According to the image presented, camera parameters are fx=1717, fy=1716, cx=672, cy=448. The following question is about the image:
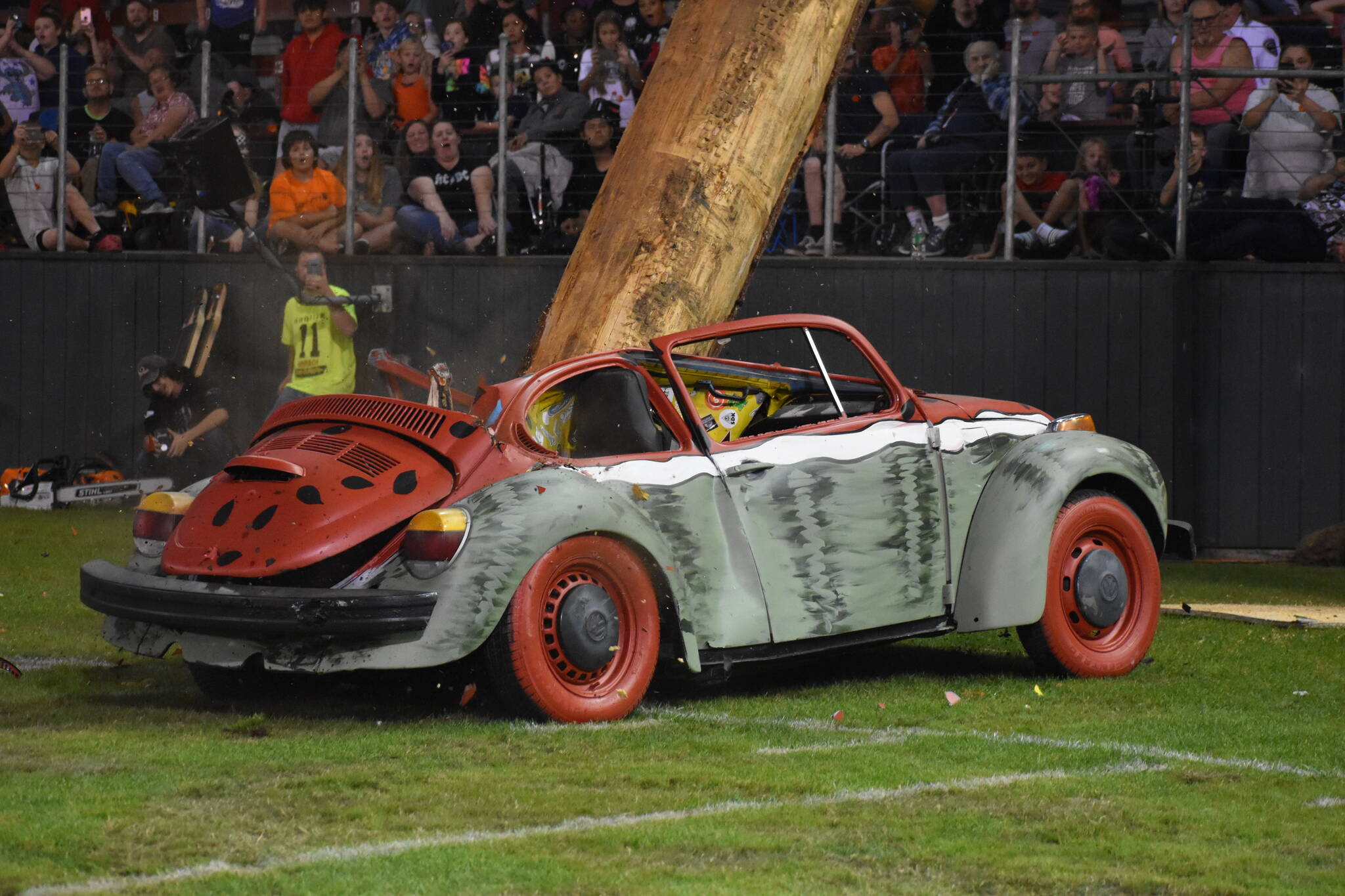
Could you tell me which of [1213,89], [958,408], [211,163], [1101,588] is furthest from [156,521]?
[1213,89]

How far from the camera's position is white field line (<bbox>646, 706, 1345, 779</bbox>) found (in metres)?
5.00

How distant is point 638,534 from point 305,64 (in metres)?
11.1

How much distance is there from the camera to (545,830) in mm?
4133

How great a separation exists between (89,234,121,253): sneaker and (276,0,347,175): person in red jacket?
5.68 ft

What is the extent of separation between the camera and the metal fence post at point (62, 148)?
15.3 m

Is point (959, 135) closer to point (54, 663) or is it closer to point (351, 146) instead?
point (351, 146)

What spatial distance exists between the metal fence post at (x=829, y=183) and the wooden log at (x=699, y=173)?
515 centimetres

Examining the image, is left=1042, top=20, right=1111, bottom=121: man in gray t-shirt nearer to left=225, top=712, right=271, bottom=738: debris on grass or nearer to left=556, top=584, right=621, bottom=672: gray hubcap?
left=556, top=584, right=621, bottom=672: gray hubcap

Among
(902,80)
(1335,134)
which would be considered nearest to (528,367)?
(902,80)

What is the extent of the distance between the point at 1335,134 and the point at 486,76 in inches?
275

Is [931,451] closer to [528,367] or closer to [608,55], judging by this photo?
[528,367]

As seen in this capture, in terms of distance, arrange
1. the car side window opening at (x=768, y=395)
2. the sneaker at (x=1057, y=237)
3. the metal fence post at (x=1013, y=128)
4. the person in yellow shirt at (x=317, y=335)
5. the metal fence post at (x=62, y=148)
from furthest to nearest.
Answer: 1. the metal fence post at (x=62, y=148)
2. the person in yellow shirt at (x=317, y=335)
3. the sneaker at (x=1057, y=237)
4. the metal fence post at (x=1013, y=128)
5. the car side window opening at (x=768, y=395)

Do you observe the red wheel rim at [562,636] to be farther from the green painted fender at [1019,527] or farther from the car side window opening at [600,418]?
the green painted fender at [1019,527]

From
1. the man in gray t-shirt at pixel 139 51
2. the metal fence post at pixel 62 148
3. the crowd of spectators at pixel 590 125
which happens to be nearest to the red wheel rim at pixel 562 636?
the crowd of spectators at pixel 590 125
